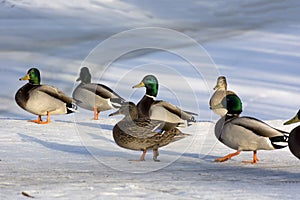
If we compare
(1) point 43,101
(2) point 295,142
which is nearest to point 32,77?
(1) point 43,101

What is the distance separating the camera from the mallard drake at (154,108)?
9234mm

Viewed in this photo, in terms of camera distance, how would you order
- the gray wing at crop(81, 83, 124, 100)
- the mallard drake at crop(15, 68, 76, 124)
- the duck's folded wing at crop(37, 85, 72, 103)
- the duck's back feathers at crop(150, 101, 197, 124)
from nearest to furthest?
the duck's back feathers at crop(150, 101, 197, 124) → the mallard drake at crop(15, 68, 76, 124) → the duck's folded wing at crop(37, 85, 72, 103) → the gray wing at crop(81, 83, 124, 100)

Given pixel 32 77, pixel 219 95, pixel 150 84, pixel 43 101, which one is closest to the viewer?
pixel 150 84

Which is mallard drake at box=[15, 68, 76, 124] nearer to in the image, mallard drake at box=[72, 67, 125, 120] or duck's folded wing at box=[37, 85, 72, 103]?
duck's folded wing at box=[37, 85, 72, 103]

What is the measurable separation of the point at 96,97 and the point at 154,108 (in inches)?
73.5

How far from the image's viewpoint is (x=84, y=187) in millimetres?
6094

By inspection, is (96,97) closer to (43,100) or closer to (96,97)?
(96,97)

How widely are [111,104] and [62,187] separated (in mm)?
5349

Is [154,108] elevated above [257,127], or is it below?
above

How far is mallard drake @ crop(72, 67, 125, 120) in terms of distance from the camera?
446 inches

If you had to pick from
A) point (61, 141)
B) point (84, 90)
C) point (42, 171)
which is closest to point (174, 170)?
point (42, 171)

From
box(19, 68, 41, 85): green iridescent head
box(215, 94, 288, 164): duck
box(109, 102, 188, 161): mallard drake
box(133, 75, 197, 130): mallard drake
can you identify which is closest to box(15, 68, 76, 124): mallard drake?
box(19, 68, 41, 85): green iridescent head

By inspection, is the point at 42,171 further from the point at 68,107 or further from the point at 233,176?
the point at 68,107

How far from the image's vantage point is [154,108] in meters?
9.86
